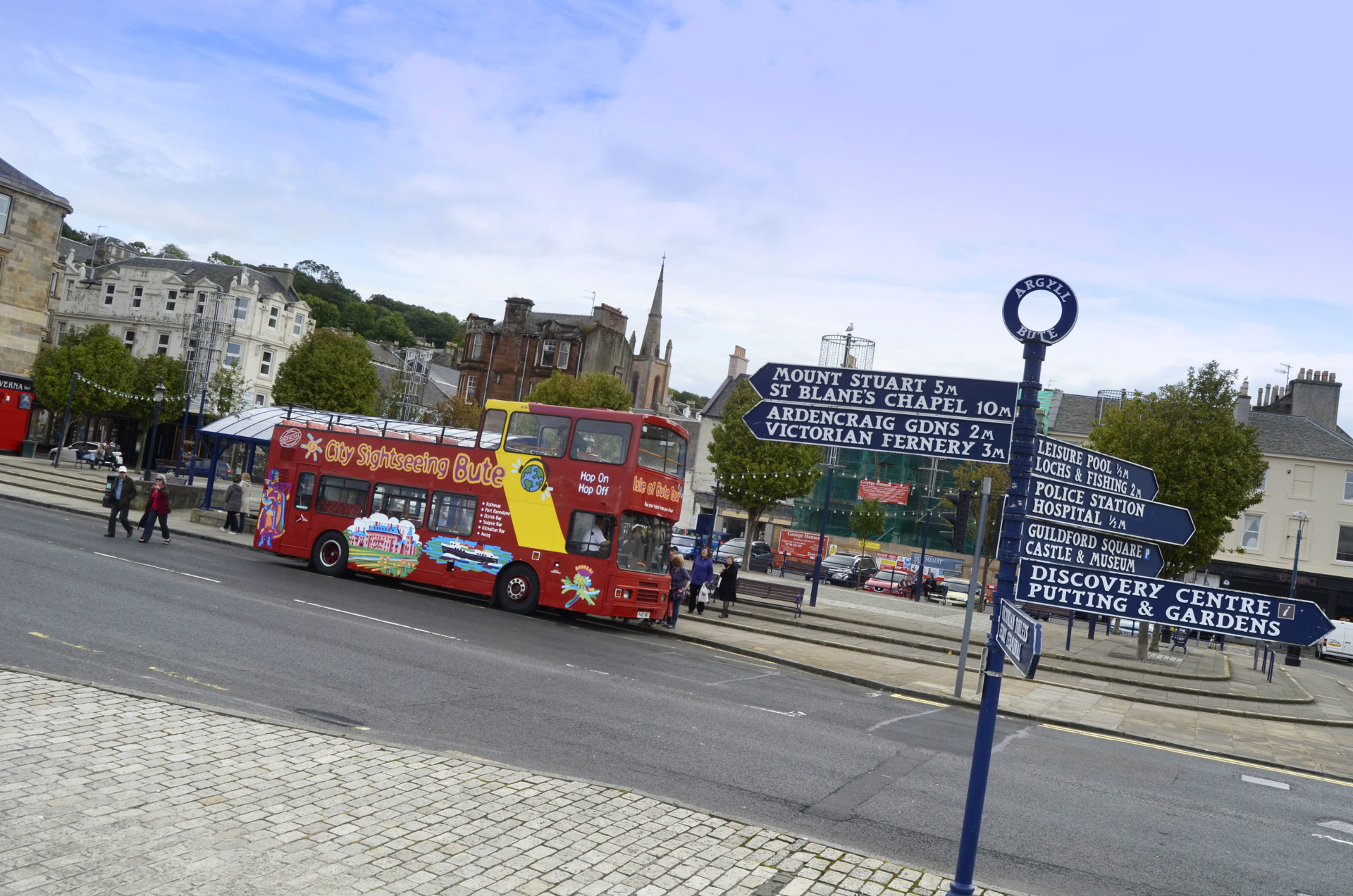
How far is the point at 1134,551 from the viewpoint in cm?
588

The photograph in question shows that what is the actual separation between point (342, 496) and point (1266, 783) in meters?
18.9

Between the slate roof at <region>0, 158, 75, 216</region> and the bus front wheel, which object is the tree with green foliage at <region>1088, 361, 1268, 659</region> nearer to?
the bus front wheel

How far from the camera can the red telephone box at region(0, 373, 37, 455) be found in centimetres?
4825

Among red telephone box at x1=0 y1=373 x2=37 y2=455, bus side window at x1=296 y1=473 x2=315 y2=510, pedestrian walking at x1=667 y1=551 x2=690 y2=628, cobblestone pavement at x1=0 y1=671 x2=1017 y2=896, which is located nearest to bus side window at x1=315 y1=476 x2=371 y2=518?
bus side window at x1=296 y1=473 x2=315 y2=510

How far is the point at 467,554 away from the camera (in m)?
21.1

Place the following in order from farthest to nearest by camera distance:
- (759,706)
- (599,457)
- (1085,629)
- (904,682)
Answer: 1. (1085,629)
2. (599,457)
3. (904,682)
4. (759,706)

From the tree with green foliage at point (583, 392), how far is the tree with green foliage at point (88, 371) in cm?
2381

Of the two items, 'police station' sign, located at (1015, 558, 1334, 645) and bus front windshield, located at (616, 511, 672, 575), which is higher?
'police station' sign, located at (1015, 558, 1334, 645)

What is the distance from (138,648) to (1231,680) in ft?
76.4

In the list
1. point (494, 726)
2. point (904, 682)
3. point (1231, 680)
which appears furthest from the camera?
point (1231, 680)

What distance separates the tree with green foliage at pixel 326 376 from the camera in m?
55.8

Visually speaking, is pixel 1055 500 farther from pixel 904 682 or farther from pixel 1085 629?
pixel 1085 629

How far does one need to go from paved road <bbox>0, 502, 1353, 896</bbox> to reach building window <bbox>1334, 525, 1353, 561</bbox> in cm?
4690

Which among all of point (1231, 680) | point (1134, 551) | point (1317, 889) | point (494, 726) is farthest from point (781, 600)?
point (1134, 551)
